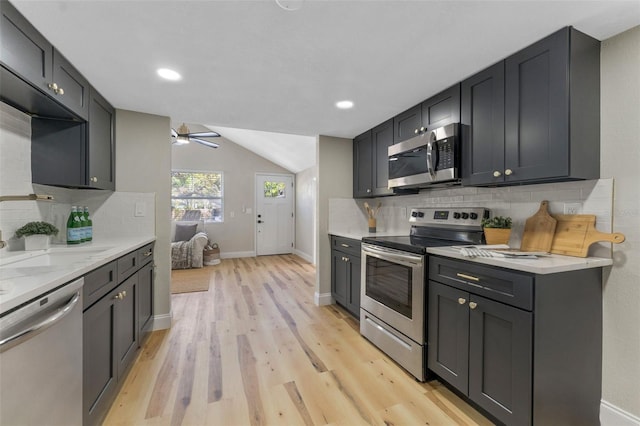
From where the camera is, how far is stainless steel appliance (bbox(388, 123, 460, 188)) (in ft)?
6.59

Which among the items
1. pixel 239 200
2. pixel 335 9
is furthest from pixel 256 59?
pixel 239 200

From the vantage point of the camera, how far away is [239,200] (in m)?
6.69

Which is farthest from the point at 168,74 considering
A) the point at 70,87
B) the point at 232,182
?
the point at 232,182

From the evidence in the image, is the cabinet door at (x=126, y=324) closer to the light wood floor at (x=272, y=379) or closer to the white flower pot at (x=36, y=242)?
the light wood floor at (x=272, y=379)

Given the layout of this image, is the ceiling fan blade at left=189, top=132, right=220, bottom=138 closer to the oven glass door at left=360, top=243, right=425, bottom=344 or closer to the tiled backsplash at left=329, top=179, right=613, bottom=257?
the tiled backsplash at left=329, top=179, right=613, bottom=257

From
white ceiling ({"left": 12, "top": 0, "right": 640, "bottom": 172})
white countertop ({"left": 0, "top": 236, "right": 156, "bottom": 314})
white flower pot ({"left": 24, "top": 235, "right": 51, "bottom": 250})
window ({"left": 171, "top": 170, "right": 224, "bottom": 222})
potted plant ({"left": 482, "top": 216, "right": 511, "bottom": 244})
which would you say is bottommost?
white countertop ({"left": 0, "top": 236, "right": 156, "bottom": 314})

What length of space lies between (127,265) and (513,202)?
277cm

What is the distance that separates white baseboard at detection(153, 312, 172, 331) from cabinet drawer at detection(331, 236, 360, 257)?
193 centimetres

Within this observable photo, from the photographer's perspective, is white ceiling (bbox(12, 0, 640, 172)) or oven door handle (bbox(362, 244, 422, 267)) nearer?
white ceiling (bbox(12, 0, 640, 172))

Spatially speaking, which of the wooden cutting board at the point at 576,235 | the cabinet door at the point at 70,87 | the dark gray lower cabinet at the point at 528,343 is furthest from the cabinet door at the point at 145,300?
the wooden cutting board at the point at 576,235

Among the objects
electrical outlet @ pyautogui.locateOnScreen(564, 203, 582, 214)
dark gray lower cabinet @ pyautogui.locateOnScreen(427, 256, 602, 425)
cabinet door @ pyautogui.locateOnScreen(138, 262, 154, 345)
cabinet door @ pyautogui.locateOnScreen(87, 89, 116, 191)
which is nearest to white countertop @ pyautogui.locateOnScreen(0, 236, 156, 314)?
cabinet door @ pyautogui.locateOnScreen(138, 262, 154, 345)

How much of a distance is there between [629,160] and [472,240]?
0.93 metres

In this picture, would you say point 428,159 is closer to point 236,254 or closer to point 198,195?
point 236,254

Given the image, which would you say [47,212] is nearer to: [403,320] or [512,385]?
[403,320]
